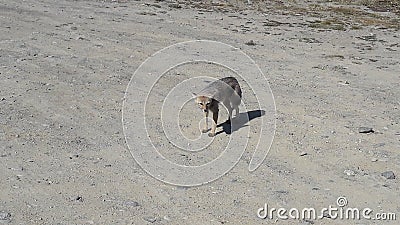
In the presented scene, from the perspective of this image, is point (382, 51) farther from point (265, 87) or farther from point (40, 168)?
point (40, 168)

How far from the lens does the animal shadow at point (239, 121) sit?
816cm

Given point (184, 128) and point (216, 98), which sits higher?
point (216, 98)

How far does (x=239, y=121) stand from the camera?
8477mm

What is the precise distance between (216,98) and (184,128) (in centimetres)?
92

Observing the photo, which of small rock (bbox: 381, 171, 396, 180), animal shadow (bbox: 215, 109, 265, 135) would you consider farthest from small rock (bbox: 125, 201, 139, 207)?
small rock (bbox: 381, 171, 396, 180)

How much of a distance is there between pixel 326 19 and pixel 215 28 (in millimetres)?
4700

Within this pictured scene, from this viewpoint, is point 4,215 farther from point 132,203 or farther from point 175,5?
point 175,5

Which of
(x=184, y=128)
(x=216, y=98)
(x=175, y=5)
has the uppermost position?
(x=216, y=98)

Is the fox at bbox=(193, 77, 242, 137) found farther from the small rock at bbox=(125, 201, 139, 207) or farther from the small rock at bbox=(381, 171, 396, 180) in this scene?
the small rock at bbox=(381, 171, 396, 180)


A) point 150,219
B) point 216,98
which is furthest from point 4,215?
point 216,98

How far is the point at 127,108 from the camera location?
29.6 ft

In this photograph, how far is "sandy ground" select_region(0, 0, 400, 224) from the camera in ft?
20.0

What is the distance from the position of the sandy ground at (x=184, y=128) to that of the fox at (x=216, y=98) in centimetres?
37

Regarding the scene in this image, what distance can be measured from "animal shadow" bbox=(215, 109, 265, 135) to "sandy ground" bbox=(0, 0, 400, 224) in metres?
0.19
